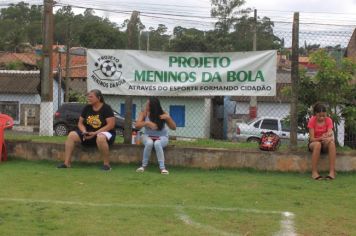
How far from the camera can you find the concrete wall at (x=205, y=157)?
8.77 m

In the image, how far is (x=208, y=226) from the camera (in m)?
5.48

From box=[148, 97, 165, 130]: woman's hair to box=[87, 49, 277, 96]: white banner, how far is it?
1.83 ft

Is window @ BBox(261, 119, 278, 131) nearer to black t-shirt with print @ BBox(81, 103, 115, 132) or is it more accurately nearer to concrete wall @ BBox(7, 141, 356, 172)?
concrete wall @ BBox(7, 141, 356, 172)

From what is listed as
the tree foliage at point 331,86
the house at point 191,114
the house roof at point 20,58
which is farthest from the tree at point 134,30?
the house roof at point 20,58

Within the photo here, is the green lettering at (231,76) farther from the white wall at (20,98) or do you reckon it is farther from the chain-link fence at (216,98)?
the white wall at (20,98)

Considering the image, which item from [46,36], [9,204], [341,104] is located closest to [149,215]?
[9,204]

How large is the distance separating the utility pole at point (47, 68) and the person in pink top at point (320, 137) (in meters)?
5.19

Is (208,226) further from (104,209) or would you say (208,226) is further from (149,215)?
(104,209)

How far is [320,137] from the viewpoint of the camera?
27.8 feet

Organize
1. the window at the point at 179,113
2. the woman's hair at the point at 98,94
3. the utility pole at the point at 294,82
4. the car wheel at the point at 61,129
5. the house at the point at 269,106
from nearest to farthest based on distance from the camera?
the utility pole at the point at 294,82
the woman's hair at the point at 98,94
the house at the point at 269,106
the car wheel at the point at 61,129
the window at the point at 179,113

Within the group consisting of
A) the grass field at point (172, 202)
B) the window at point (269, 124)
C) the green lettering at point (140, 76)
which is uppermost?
the green lettering at point (140, 76)

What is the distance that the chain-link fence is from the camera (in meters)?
9.34

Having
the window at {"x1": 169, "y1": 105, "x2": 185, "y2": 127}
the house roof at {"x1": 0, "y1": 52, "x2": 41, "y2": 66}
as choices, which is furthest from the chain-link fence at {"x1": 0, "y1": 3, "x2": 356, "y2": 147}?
the house roof at {"x1": 0, "y1": 52, "x2": 41, "y2": 66}

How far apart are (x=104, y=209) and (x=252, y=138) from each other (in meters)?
15.9
